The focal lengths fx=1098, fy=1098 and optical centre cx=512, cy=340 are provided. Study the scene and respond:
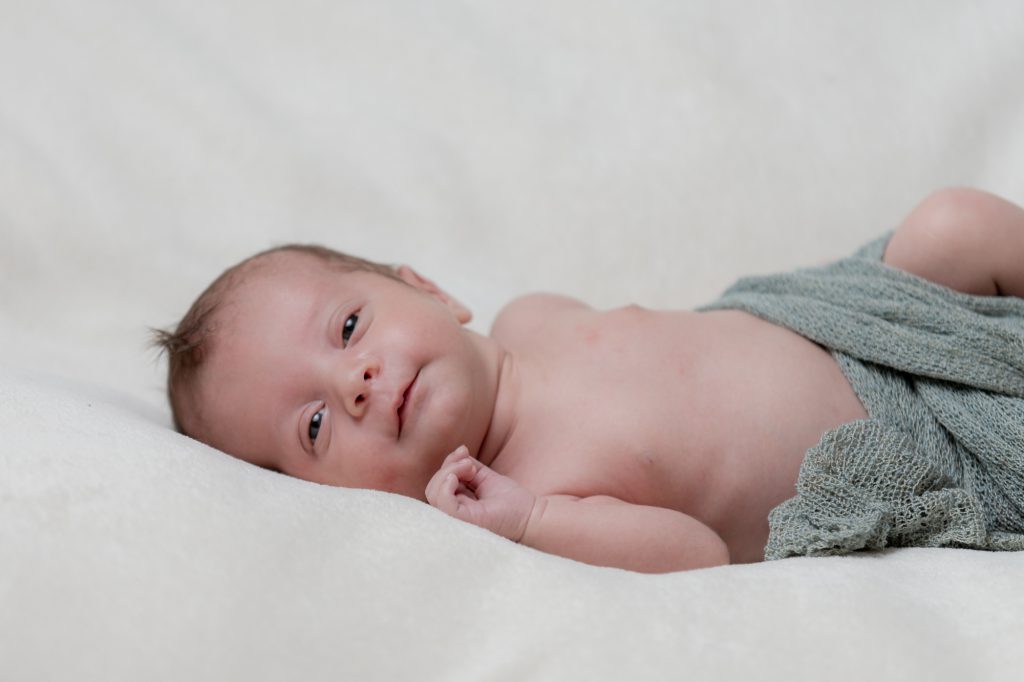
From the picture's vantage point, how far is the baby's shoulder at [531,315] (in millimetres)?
1572

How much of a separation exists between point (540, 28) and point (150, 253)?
88 centimetres

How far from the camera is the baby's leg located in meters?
1.42

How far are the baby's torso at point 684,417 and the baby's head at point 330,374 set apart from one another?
3.8 inches

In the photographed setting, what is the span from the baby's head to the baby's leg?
1.94ft

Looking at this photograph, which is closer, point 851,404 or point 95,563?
point 95,563

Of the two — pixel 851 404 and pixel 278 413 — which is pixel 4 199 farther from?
pixel 851 404

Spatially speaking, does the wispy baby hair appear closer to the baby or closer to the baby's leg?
the baby

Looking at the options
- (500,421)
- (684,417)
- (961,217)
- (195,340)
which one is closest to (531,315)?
(500,421)

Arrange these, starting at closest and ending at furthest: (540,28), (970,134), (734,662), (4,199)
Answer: (734,662) → (4,199) → (970,134) → (540,28)

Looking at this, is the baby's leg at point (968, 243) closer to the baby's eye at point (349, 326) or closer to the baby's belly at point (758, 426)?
the baby's belly at point (758, 426)

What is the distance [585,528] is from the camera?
43.8 inches

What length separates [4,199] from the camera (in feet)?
6.15

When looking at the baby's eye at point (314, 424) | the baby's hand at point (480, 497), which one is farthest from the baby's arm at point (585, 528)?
the baby's eye at point (314, 424)

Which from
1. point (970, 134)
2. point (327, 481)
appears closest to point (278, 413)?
point (327, 481)
